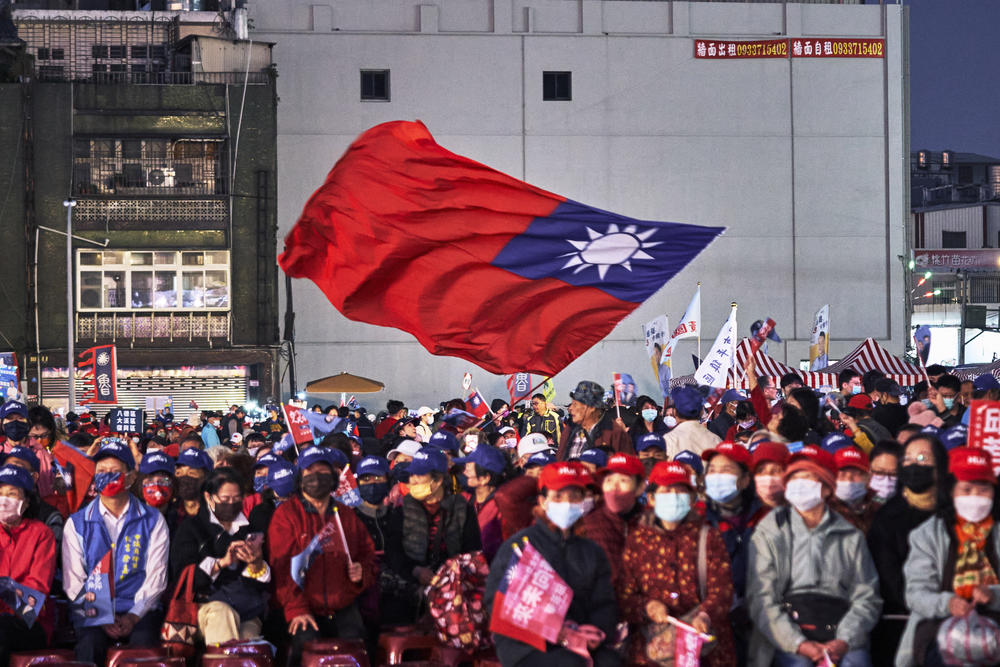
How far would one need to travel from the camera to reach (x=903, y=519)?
25.8ft

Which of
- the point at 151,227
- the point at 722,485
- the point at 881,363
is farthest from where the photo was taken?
the point at 151,227

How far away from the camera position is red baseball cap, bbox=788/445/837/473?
8.16 metres

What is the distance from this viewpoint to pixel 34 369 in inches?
1693

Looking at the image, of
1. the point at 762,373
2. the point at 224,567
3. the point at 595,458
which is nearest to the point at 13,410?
the point at 224,567

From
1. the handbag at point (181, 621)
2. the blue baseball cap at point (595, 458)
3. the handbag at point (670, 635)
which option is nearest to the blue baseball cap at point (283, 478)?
the handbag at point (181, 621)

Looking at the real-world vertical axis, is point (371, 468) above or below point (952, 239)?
below

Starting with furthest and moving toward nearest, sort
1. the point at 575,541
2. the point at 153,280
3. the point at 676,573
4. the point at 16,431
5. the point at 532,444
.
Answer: the point at 153,280 < the point at 16,431 < the point at 532,444 < the point at 676,573 < the point at 575,541

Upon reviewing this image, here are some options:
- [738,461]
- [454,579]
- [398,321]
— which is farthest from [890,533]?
[398,321]

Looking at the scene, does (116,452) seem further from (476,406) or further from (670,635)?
(476,406)

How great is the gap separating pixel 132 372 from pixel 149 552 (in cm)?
3481

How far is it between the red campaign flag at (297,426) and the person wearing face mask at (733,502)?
5032mm

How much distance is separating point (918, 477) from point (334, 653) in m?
3.53

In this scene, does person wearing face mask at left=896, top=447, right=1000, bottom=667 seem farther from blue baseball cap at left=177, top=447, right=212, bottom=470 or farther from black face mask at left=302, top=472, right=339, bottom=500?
blue baseball cap at left=177, top=447, right=212, bottom=470

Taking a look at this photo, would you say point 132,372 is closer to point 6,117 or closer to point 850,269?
point 6,117
